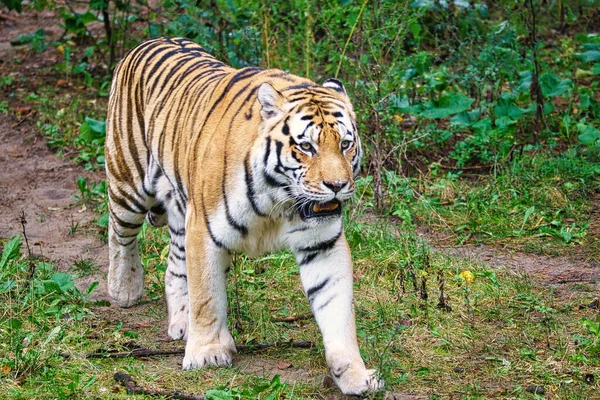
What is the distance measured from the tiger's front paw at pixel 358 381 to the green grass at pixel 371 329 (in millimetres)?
84

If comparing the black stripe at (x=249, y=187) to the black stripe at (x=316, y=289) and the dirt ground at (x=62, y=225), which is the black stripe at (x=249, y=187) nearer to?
the black stripe at (x=316, y=289)

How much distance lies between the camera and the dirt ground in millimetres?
5445

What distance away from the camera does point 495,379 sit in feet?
13.7

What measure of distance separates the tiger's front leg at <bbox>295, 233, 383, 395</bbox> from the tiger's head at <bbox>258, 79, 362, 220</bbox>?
0.76ft

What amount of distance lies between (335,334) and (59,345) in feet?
4.48

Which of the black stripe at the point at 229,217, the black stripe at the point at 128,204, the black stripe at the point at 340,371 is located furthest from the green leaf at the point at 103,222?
the black stripe at the point at 340,371

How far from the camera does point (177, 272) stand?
16.9 feet

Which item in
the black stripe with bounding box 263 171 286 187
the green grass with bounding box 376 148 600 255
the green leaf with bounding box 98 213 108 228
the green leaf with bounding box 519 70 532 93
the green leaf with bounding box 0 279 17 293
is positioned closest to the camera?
the black stripe with bounding box 263 171 286 187

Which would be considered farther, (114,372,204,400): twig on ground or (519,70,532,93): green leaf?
(519,70,532,93): green leaf

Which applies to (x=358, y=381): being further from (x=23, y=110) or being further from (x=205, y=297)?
(x=23, y=110)

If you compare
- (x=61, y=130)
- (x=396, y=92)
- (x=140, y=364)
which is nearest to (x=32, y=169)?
(x=61, y=130)

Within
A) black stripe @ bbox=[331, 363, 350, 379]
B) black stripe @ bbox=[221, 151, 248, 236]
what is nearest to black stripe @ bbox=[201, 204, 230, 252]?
black stripe @ bbox=[221, 151, 248, 236]

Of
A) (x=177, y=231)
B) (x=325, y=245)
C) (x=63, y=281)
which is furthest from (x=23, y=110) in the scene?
(x=325, y=245)

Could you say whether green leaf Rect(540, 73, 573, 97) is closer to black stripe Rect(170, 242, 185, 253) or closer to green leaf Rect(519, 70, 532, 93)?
green leaf Rect(519, 70, 532, 93)
